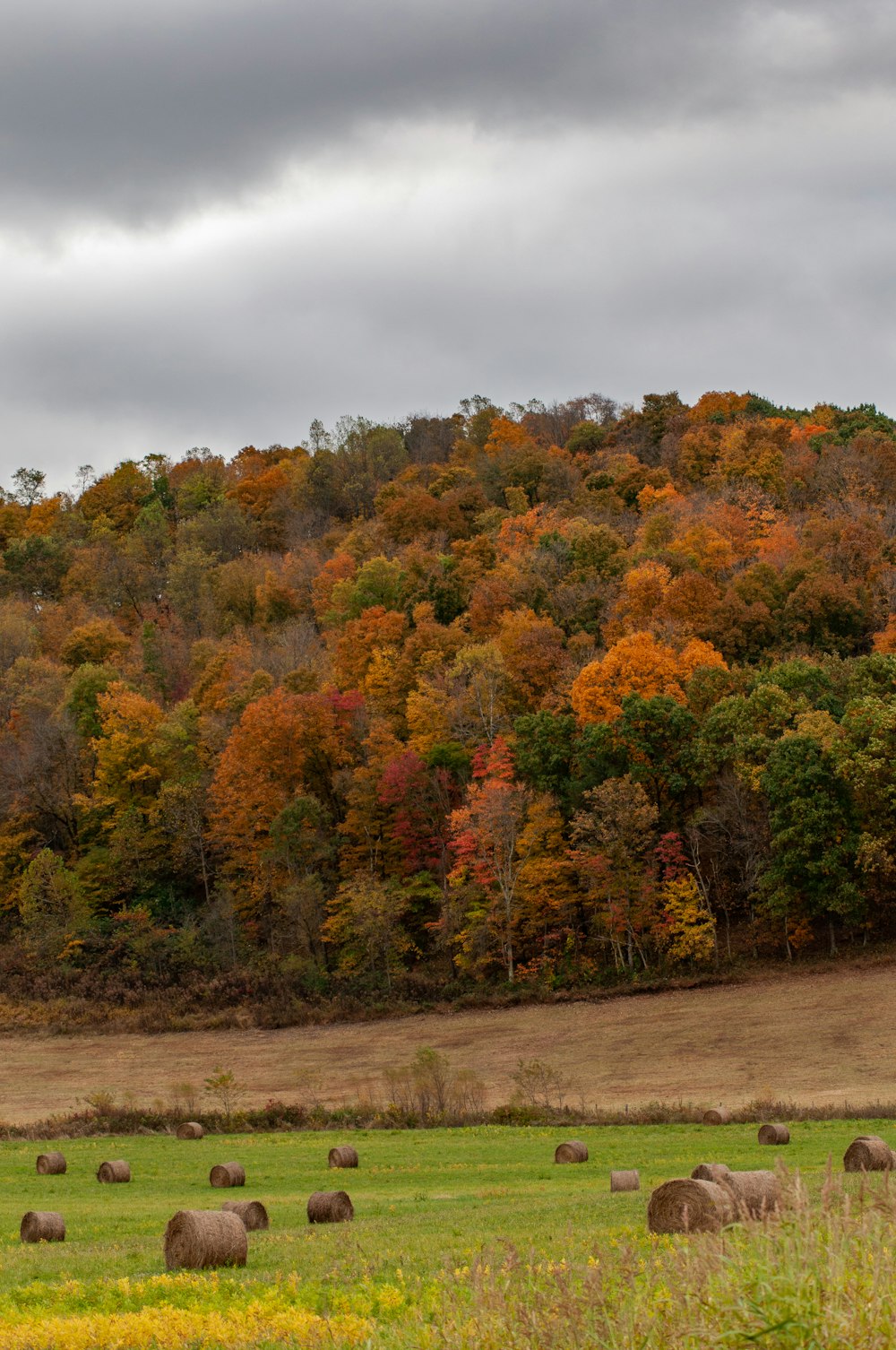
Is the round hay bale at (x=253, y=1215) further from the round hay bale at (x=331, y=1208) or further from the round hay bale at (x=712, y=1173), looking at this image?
the round hay bale at (x=712, y=1173)

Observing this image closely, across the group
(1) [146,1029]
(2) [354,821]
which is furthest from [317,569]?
(1) [146,1029]

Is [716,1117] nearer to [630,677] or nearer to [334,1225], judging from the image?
[334,1225]

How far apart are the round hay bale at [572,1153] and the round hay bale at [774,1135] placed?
163 inches

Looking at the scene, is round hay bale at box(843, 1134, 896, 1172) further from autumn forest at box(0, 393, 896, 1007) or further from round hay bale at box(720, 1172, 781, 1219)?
autumn forest at box(0, 393, 896, 1007)

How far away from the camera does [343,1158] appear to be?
2989 centimetres

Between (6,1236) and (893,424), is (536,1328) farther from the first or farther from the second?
(893,424)

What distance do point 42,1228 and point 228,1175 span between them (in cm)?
768

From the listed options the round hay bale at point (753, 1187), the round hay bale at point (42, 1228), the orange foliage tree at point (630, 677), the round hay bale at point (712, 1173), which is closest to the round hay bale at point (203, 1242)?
the round hay bale at point (42, 1228)

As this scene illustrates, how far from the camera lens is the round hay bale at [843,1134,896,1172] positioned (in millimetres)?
21875

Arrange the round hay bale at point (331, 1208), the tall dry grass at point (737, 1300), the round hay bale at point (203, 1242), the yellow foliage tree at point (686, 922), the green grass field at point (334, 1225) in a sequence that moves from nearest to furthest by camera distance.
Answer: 1. the tall dry grass at point (737, 1300)
2. the green grass field at point (334, 1225)
3. the round hay bale at point (203, 1242)
4. the round hay bale at point (331, 1208)
5. the yellow foliage tree at point (686, 922)

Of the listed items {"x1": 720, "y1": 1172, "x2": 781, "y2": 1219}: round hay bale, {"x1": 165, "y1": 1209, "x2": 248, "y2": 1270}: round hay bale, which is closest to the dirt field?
{"x1": 720, "y1": 1172, "x2": 781, "y2": 1219}: round hay bale

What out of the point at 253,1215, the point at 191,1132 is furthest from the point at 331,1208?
the point at 191,1132

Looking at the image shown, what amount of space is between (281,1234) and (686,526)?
7434 cm

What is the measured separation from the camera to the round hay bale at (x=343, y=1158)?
2977cm
